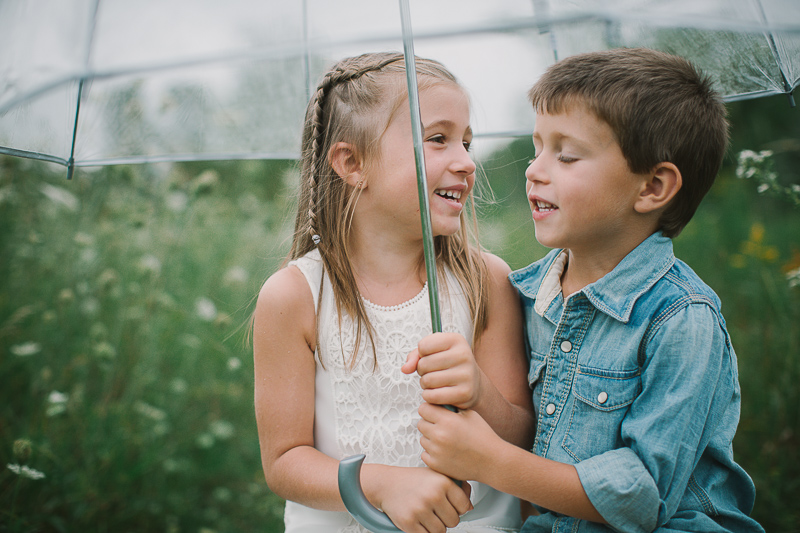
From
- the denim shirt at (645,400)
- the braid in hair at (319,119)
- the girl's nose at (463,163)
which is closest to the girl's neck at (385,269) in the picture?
the braid in hair at (319,119)

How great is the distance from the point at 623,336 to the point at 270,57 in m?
1.03

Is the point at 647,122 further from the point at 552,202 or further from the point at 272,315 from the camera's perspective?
the point at 272,315

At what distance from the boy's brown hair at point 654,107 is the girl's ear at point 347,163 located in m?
0.44

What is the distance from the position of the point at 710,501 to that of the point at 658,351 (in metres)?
0.33

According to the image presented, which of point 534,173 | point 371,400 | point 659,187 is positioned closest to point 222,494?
point 371,400

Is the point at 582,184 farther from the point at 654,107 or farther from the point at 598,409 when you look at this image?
the point at 598,409

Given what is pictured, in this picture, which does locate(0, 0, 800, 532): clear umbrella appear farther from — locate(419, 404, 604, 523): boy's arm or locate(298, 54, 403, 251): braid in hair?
locate(419, 404, 604, 523): boy's arm

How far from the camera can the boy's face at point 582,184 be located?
1.18m

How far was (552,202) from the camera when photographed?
122 centimetres

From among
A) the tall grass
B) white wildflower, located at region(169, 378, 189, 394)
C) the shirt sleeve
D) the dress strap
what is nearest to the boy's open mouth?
the shirt sleeve

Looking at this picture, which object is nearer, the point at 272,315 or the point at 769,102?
the point at 272,315

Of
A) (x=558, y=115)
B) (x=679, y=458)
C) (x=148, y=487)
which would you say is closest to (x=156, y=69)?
(x=558, y=115)

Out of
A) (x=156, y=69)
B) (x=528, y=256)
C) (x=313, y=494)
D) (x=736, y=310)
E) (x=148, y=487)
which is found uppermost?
(x=156, y=69)

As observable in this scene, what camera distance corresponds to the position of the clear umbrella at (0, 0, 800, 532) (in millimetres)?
1152
